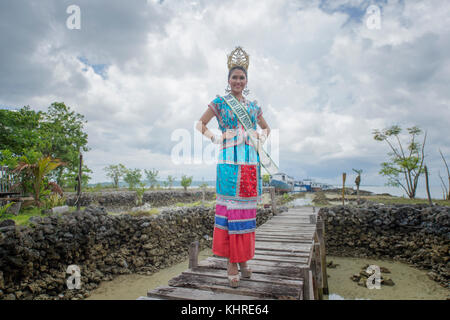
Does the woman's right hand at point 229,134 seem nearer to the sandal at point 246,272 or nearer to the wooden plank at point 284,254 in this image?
the sandal at point 246,272

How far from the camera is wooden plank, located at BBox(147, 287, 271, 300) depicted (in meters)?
2.62

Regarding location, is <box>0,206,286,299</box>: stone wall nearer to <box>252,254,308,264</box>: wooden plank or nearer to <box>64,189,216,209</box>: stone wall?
<box>252,254,308,264</box>: wooden plank

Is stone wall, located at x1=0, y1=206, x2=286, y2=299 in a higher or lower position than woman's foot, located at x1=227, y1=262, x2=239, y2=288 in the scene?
lower

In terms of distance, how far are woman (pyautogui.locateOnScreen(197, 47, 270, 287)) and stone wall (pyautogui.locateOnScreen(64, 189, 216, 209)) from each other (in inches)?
574

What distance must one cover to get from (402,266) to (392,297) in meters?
3.22

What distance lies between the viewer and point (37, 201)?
27.2ft

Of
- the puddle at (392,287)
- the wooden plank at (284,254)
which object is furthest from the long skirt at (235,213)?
the puddle at (392,287)

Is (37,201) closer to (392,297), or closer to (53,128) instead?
(392,297)

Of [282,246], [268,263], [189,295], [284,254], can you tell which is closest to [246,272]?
[189,295]

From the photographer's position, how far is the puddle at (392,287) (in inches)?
→ 277

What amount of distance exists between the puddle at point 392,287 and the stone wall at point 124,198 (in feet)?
Answer: 46.5

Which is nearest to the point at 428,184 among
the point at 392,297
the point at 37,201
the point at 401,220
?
the point at 401,220

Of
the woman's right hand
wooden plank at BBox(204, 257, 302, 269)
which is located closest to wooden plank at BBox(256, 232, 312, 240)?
wooden plank at BBox(204, 257, 302, 269)

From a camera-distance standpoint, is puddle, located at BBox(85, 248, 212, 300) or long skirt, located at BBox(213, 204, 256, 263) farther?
puddle, located at BBox(85, 248, 212, 300)
